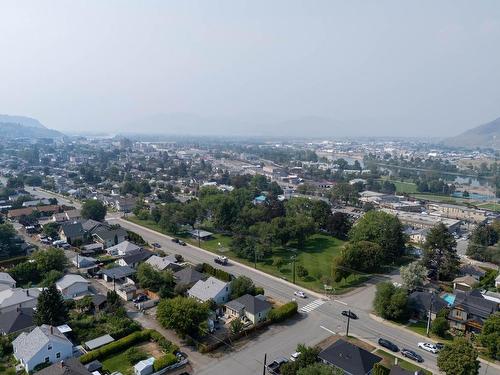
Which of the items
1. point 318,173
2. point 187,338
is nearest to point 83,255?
point 187,338

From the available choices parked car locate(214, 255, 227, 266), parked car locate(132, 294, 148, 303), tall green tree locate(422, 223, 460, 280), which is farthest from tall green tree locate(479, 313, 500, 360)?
parked car locate(132, 294, 148, 303)

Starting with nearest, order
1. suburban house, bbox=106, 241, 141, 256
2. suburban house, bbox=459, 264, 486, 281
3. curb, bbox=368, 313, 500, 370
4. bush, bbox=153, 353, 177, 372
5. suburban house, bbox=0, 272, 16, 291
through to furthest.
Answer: bush, bbox=153, 353, 177, 372, curb, bbox=368, 313, 500, 370, suburban house, bbox=0, 272, 16, 291, suburban house, bbox=459, 264, 486, 281, suburban house, bbox=106, 241, 141, 256

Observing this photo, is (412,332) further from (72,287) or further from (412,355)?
(72,287)

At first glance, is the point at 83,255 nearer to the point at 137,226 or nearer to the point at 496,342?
the point at 137,226

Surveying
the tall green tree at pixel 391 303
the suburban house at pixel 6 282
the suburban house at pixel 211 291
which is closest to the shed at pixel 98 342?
the suburban house at pixel 211 291

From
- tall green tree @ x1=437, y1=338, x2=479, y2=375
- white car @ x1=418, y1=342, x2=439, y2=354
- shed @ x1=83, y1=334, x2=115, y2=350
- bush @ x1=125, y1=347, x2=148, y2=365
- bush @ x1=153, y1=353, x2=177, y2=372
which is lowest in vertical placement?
bush @ x1=125, y1=347, x2=148, y2=365

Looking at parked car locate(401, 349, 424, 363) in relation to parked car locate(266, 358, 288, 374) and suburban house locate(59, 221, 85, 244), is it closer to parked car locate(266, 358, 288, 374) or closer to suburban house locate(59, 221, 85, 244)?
parked car locate(266, 358, 288, 374)

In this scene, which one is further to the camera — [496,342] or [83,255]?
[83,255]
